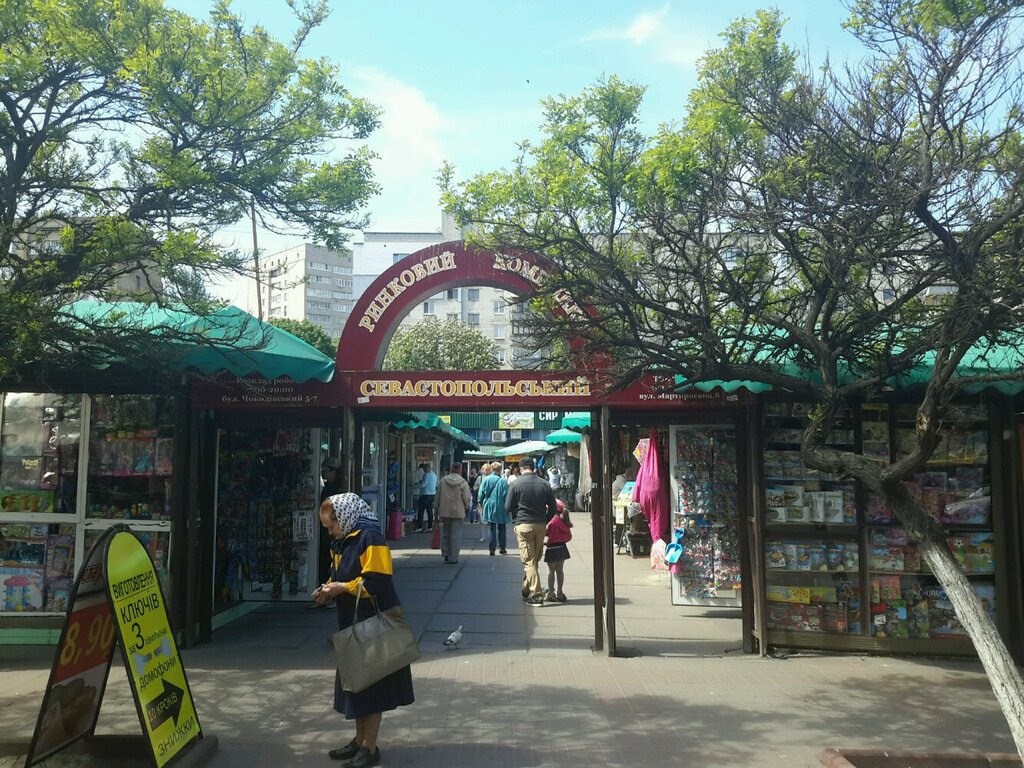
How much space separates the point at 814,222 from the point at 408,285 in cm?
409

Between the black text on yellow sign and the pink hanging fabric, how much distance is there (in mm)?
6852

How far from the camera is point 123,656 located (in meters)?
4.86

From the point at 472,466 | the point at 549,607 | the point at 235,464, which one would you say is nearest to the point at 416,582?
the point at 549,607

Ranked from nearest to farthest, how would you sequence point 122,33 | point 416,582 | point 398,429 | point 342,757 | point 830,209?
point 342,757
point 830,209
point 122,33
point 416,582
point 398,429

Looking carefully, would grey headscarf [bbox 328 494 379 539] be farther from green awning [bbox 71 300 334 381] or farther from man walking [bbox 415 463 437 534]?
man walking [bbox 415 463 437 534]

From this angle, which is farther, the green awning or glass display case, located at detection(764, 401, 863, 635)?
glass display case, located at detection(764, 401, 863, 635)

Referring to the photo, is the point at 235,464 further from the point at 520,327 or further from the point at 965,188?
the point at 965,188

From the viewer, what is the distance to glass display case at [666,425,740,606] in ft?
32.1

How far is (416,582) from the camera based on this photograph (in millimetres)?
12727

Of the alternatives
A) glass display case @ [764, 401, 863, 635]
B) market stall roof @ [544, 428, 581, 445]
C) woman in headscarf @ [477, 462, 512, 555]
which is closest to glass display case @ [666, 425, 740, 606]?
glass display case @ [764, 401, 863, 635]

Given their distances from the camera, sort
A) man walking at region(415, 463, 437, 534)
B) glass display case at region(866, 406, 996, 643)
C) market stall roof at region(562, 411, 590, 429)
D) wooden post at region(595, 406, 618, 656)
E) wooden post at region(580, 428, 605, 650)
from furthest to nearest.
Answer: man walking at region(415, 463, 437, 534) → market stall roof at region(562, 411, 590, 429) → wooden post at region(580, 428, 605, 650) → glass display case at region(866, 406, 996, 643) → wooden post at region(595, 406, 618, 656)

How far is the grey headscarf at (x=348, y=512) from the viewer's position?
5547mm

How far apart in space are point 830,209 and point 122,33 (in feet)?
18.0

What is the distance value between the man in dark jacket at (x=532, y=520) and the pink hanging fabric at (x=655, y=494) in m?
1.23
